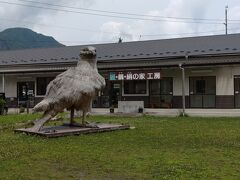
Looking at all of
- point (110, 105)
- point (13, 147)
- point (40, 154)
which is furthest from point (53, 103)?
point (110, 105)

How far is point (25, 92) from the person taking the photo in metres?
32.9

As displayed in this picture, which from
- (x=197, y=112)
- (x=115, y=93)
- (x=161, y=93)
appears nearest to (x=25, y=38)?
(x=115, y=93)

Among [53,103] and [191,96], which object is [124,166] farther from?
[191,96]

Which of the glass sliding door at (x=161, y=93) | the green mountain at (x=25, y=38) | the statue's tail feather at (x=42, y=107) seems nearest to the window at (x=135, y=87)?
the glass sliding door at (x=161, y=93)

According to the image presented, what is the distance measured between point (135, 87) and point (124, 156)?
18782 millimetres

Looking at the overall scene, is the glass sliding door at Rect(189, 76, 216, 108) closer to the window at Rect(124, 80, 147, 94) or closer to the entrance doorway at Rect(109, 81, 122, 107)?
the window at Rect(124, 80, 147, 94)

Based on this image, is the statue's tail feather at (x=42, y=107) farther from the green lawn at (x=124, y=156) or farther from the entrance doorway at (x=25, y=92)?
the entrance doorway at (x=25, y=92)

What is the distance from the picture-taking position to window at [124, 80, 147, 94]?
27.9 meters

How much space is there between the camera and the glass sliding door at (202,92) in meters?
25.4

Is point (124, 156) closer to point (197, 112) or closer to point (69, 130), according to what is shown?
point (69, 130)

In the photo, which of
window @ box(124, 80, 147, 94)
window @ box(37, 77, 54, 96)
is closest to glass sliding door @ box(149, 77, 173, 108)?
window @ box(124, 80, 147, 94)

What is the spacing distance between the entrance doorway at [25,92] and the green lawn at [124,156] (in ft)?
58.6

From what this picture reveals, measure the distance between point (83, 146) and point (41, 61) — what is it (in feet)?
66.6

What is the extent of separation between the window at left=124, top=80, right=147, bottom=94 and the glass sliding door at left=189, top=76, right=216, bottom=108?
3.22 metres
